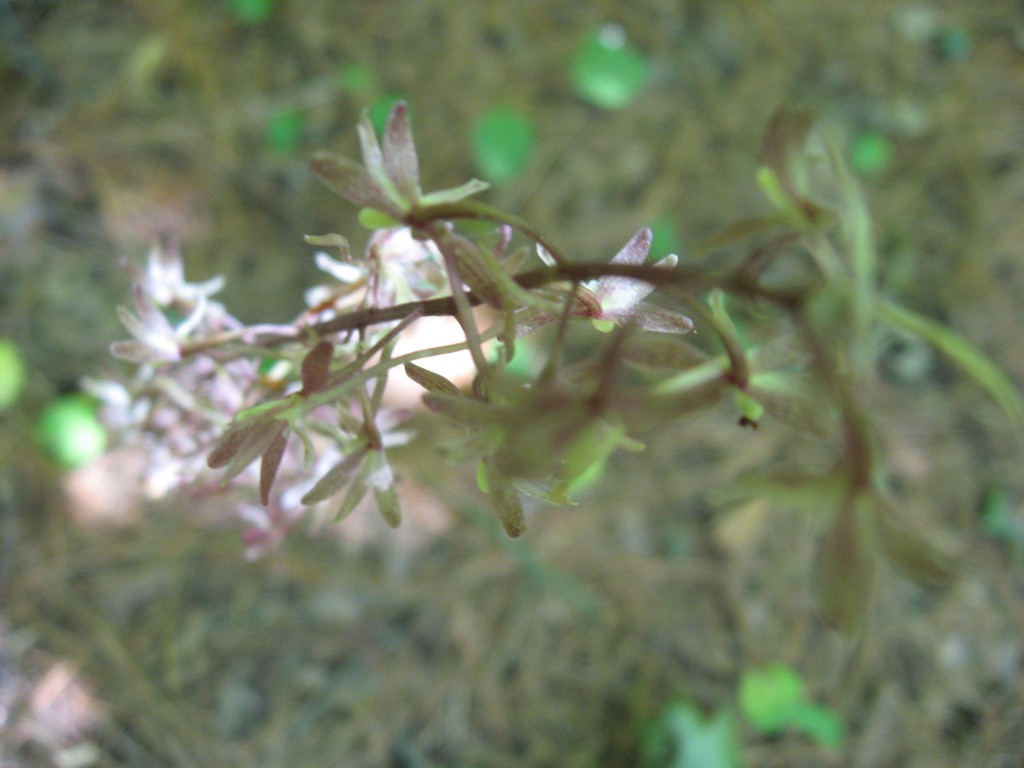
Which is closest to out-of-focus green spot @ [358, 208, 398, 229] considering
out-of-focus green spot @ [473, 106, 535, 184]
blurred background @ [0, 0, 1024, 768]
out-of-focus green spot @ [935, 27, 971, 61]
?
blurred background @ [0, 0, 1024, 768]

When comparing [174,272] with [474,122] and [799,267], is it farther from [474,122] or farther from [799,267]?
[799,267]

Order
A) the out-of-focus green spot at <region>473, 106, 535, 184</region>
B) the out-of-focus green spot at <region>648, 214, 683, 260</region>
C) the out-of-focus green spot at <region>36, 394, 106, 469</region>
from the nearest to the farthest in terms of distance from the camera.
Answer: the out-of-focus green spot at <region>36, 394, 106, 469</region>
the out-of-focus green spot at <region>473, 106, 535, 184</region>
the out-of-focus green spot at <region>648, 214, 683, 260</region>

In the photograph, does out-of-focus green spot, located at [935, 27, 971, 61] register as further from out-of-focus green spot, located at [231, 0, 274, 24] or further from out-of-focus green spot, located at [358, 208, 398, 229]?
out-of-focus green spot, located at [358, 208, 398, 229]

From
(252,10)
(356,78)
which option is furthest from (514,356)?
(252,10)

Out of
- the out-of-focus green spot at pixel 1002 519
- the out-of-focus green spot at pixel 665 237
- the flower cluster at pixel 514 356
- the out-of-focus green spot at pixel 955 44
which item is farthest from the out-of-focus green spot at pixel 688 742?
the out-of-focus green spot at pixel 955 44

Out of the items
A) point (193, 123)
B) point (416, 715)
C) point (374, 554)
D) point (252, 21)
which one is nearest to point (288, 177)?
point (193, 123)
